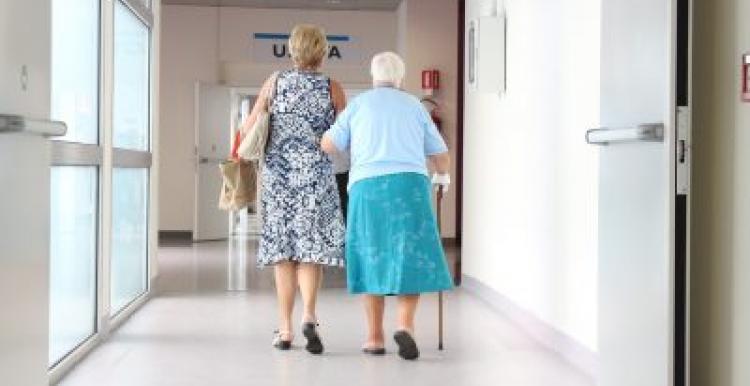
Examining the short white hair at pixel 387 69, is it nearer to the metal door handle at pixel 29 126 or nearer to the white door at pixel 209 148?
the metal door handle at pixel 29 126

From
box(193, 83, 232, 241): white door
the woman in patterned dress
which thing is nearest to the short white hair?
the woman in patterned dress

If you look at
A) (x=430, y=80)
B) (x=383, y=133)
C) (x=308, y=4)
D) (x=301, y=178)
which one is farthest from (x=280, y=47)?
(x=383, y=133)

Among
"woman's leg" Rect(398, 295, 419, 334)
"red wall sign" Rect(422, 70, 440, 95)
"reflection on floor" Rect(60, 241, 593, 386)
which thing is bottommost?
"reflection on floor" Rect(60, 241, 593, 386)

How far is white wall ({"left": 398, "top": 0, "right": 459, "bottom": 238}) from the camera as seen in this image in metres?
12.3

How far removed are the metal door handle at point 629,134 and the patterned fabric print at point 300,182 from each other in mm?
1993

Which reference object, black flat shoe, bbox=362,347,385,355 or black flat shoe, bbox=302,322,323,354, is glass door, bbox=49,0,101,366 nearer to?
black flat shoe, bbox=302,322,323,354

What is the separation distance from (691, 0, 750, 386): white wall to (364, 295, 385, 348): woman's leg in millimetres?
2183

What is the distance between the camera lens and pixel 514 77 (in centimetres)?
618

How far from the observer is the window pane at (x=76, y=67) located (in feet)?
14.3

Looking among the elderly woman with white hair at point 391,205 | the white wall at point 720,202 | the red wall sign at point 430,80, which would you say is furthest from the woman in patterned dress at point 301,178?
the red wall sign at point 430,80

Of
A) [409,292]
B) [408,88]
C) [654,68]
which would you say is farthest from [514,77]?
[408,88]

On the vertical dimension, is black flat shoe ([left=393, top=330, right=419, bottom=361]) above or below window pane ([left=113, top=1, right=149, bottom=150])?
below

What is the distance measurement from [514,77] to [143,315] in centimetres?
288

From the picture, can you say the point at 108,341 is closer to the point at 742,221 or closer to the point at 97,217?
the point at 97,217
